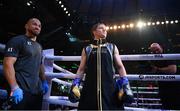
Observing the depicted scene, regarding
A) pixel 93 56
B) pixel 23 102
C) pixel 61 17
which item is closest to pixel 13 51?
pixel 23 102

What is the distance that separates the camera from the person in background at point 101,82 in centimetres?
258

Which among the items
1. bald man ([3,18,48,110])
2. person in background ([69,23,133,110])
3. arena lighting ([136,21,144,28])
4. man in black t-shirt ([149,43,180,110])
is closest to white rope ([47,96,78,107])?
bald man ([3,18,48,110])

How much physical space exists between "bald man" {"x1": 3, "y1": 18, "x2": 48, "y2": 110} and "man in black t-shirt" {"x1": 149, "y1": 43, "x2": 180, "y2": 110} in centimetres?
172

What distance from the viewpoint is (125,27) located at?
14094 millimetres

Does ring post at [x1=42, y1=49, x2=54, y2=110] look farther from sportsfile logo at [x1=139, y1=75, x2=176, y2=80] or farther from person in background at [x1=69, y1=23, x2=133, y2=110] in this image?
sportsfile logo at [x1=139, y1=75, x2=176, y2=80]

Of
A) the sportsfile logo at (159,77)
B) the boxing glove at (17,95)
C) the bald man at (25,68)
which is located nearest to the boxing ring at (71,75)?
the sportsfile logo at (159,77)

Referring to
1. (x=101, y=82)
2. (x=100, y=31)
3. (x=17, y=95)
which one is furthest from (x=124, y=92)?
(x=17, y=95)

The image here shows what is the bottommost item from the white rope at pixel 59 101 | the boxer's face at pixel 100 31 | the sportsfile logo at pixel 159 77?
the white rope at pixel 59 101

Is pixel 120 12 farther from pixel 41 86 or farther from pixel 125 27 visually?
pixel 41 86

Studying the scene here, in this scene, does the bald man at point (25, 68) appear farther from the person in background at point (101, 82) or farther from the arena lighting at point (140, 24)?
the arena lighting at point (140, 24)

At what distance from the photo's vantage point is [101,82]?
2.65 metres

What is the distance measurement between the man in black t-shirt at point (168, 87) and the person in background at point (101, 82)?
3.23ft

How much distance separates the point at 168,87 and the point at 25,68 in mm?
2063

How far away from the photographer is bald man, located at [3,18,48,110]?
2.72 metres
